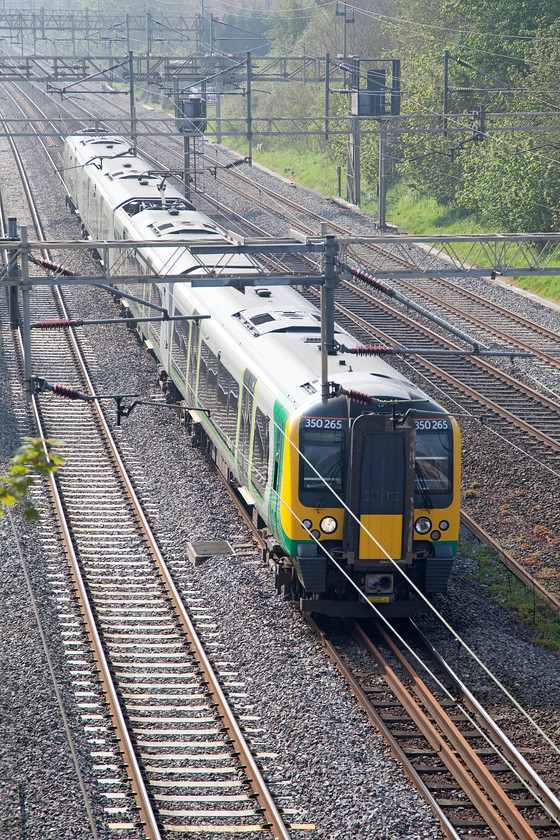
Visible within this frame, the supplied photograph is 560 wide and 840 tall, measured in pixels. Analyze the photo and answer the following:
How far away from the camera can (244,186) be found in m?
44.2

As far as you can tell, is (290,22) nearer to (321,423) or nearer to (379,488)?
(321,423)

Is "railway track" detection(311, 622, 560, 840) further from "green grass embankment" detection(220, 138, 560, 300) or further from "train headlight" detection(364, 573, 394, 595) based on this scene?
"green grass embankment" detection(220, 138, 560, 300)

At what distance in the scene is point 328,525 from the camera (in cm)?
1191

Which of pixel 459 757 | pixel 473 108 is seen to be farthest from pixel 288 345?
pixel 473 108

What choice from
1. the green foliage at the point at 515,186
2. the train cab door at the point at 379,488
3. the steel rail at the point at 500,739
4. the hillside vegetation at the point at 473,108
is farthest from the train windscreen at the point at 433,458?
the green foliage at the point at 515,186

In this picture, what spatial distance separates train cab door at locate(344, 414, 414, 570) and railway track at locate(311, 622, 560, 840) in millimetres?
1081

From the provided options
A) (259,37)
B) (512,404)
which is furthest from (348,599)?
(259,37)

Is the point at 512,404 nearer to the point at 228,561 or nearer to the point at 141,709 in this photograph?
the point at 228,561

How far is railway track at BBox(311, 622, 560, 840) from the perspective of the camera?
8906 millimetres

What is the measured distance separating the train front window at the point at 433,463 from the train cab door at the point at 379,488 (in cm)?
24

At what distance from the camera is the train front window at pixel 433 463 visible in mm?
11891

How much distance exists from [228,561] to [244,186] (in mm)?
32408

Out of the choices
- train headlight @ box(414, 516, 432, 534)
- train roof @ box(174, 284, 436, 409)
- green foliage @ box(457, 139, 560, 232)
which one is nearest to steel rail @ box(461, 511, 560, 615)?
train headlight @ box(414, 516, 432, 534)

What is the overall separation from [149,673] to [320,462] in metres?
2.96
